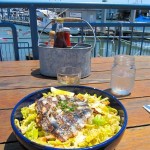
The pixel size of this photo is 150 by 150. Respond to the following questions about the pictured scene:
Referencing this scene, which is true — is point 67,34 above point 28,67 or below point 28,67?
above

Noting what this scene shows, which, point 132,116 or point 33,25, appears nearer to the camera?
point 132,116

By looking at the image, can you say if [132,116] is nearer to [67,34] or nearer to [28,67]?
[67,34]

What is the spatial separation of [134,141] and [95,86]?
0.42 m

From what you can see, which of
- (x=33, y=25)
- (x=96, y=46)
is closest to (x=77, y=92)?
(x=33, y=25)

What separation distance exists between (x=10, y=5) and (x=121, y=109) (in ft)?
4.61

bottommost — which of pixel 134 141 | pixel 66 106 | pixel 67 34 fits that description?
pixel 134 141

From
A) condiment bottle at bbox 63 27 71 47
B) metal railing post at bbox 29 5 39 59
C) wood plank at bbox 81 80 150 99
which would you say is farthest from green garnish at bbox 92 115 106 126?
metal railing post at bbox 29 5 39 59

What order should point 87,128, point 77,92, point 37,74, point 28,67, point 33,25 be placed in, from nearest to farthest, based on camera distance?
point 87,128, point 77,92, point 37,74, point 28,67, point 33,25

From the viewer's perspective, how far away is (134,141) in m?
0.56

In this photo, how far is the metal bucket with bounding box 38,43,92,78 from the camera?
39.5 inches

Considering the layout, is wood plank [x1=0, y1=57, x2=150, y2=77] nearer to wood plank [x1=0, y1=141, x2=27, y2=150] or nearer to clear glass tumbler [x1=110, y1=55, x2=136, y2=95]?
clear glass tumbler [x1=110, y1=55, x2=136, y2=95]

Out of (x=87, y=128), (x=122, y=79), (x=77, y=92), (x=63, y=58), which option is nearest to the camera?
(x=87, y=128)

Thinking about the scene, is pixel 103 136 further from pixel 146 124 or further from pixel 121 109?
pixel 146 124

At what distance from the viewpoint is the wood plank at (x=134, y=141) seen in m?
0.53
